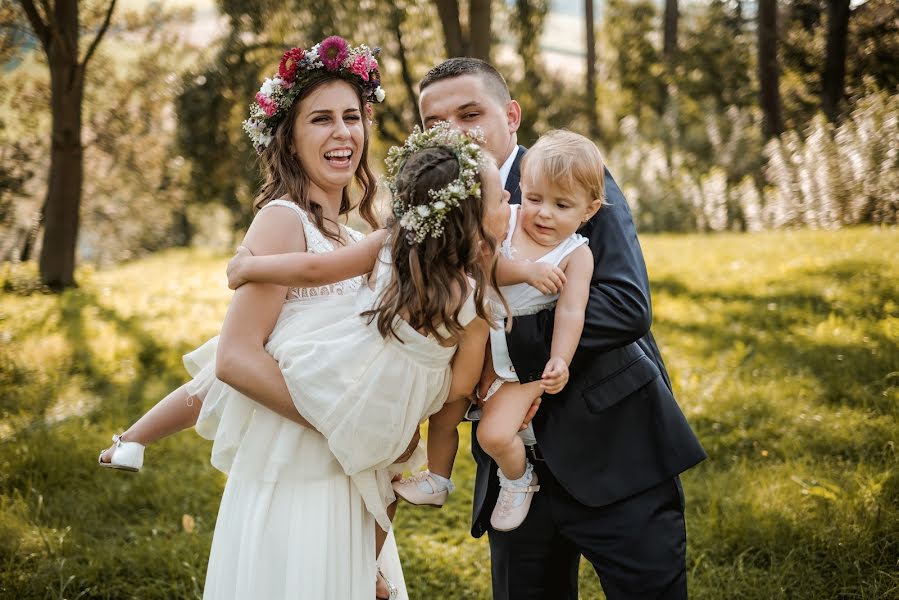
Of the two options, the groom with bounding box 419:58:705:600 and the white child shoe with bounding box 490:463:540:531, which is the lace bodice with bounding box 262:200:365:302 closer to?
the groom with bounding box 419:58:705:600

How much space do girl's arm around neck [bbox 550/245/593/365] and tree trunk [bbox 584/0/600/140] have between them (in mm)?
21763

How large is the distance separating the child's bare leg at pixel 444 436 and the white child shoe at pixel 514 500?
192 mm

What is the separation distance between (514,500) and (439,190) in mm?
1004

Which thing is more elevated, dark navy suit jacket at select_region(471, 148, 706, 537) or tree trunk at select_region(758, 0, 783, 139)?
tree trunk at select_region(758, 0, 783, 139)

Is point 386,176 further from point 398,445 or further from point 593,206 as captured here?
point 398,445

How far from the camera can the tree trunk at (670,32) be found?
930 inches

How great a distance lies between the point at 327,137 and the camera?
271cm

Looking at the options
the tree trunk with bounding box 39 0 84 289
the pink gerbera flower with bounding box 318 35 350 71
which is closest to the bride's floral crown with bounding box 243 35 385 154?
the pink gerbera flower with bounding box 318 35 350 71

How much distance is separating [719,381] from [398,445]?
3.67 m

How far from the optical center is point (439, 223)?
6.89ft

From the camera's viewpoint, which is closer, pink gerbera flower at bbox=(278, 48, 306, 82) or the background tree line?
pink gerbera flower at bbox=(278, 48, 306, 82)

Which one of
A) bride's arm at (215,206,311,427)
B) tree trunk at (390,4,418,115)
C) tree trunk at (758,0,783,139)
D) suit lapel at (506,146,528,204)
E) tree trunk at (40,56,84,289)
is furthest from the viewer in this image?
tree trunk at (390,4,418,115)

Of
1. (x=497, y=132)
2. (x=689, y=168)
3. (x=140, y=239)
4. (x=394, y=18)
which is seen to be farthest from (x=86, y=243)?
(x=497, y=132)

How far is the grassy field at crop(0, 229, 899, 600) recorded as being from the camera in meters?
3.55
